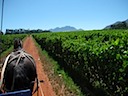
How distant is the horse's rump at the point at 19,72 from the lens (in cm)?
666

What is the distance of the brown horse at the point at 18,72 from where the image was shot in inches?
262

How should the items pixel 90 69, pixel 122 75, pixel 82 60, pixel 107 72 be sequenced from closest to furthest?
pixel 122 75 < pixel 107 72 < pixel 90 69 < pixel 82 60

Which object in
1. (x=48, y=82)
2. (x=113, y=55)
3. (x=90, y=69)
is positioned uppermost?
(x=113, y=55)

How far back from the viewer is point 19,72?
21.9 feet

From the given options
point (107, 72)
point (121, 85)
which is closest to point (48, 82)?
point (107, 72)

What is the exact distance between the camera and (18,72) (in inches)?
263

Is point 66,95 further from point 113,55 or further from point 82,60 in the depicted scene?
point 113,55

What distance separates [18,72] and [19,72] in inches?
1.0

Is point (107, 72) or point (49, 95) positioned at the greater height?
point (107, 72)

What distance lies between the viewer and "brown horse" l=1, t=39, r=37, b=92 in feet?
21.9

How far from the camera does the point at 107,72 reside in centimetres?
973

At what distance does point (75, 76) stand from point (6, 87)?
964 cm

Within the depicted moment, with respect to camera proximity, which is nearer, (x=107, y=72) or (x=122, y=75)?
(x=122, y=75)

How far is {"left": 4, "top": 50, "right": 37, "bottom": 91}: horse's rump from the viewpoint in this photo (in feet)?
21.9
